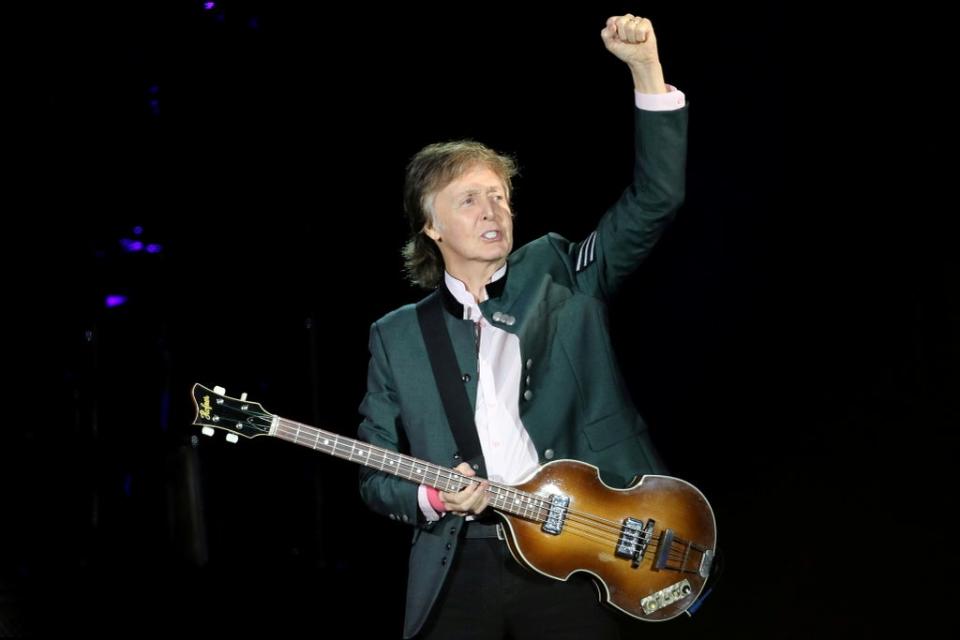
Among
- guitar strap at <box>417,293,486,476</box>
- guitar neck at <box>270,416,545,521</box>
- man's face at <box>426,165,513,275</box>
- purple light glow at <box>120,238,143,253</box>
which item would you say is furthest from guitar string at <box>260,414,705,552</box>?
purple light glow at <box>120,238,143,253</box>

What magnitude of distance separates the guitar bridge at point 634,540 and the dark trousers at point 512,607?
0.12 meters

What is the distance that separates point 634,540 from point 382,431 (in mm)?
734

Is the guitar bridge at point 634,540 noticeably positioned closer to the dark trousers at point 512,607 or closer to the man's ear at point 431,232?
the dark trousers at point 512,607

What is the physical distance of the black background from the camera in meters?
3.33

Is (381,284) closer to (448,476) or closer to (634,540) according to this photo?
(448,476)

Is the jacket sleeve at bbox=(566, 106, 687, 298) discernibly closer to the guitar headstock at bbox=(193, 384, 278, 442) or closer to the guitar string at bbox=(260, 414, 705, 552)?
the guitar string at bbox=(260, 414, 705, 552)

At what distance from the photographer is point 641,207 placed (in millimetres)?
2383

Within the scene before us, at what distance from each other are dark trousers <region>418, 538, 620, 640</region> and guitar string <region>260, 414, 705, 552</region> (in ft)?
0.46

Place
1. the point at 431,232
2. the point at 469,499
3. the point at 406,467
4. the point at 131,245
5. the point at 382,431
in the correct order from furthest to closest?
1. the point at 131,245
2. the point at 431,232
3. the point at 382,431
4. the point at 406,467
5. the point at 469,499

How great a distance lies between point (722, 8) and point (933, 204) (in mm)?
1059

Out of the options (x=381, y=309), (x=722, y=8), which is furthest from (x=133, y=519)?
(x=722, y=8)

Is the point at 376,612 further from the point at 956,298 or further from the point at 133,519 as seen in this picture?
the point at 956,298

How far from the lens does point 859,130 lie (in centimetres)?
330

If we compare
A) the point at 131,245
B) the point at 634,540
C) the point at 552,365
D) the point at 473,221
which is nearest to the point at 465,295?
the point at 473,221
